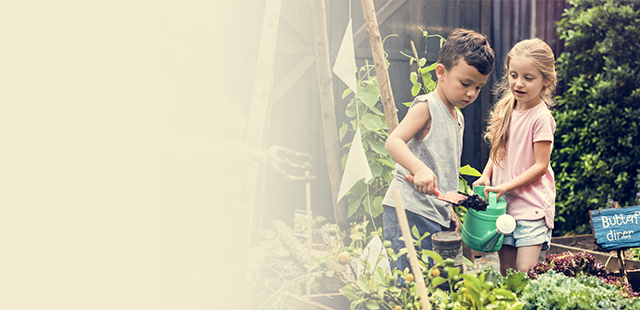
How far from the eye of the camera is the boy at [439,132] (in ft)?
5.44

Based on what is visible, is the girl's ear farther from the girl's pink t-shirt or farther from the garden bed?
the garden bed

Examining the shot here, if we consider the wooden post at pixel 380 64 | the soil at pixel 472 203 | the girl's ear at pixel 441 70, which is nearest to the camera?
the soil at pixel 472 203

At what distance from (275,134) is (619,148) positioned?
279 centimetres

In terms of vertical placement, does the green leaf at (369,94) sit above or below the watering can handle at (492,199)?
above

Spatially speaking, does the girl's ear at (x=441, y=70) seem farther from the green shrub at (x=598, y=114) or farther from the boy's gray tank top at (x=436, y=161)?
the green shrub at (x=598, y=114)

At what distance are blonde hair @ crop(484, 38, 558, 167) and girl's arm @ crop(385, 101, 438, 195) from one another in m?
0.47

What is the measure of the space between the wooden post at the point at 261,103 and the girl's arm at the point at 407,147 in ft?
1.74

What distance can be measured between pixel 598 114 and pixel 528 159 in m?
2.22

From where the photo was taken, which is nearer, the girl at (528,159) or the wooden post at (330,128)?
the girl at (528,159)

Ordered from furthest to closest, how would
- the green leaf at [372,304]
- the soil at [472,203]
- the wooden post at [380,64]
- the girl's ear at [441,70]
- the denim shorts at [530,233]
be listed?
1. the wooden post at [380,64]
2. the denim shorts at [530,233]
3. the girl's ear at [441,70]
4. the soil at [472,203]
5. the green leaf at [372,304]

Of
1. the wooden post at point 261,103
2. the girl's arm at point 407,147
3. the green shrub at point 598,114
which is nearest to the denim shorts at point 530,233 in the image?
the girl's arm at point 407,147

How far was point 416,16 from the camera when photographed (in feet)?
12.6

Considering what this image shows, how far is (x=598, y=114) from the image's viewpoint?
3631 mm

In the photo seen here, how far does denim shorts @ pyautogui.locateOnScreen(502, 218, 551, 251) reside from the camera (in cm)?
185
